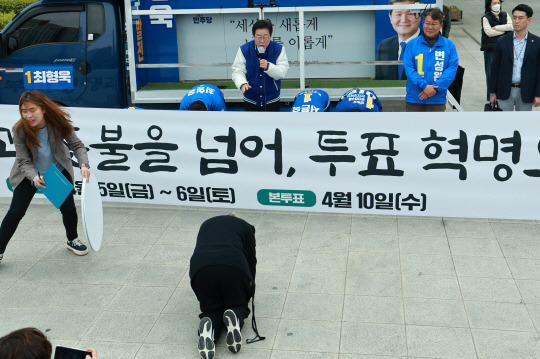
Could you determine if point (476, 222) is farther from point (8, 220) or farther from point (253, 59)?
point (8, 220)

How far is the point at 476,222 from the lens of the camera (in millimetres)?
6859

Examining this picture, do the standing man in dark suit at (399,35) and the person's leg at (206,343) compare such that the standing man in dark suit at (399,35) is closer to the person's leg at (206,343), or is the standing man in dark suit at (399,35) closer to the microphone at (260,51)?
the microphone at (260,51)

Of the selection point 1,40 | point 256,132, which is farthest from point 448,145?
point 1,40

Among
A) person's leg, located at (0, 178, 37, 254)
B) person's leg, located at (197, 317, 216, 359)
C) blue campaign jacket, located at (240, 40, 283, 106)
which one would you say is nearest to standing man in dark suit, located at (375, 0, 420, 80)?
blue campaign jacket, located at (240, 40, 283, 106)

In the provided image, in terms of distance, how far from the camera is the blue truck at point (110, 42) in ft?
29.6

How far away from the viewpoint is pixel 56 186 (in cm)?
598

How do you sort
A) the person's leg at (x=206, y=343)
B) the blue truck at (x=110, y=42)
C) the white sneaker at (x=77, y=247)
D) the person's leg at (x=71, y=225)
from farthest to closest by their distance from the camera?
the blue truck at (x=110, y=42), the white sneaker at (x=77, y=247), the person's leg at (x=71, y=225), the person's leg at (x=206, y=343)

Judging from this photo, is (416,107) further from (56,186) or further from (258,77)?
(56,186)

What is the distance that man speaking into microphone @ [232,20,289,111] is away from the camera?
784 centimetres

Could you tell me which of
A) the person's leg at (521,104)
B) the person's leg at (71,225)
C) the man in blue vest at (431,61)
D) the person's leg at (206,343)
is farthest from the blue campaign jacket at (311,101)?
the person's leg at (206,343)

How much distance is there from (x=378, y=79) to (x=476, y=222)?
300cm

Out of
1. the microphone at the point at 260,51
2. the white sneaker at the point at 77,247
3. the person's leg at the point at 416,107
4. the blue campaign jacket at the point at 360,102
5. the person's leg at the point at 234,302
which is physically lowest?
the white sneaker at the point at 77,247

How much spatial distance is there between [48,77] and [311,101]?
3629mm

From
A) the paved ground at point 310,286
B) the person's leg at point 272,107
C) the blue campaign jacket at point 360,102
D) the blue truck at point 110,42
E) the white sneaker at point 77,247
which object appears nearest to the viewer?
the paved ground at point 310,286
